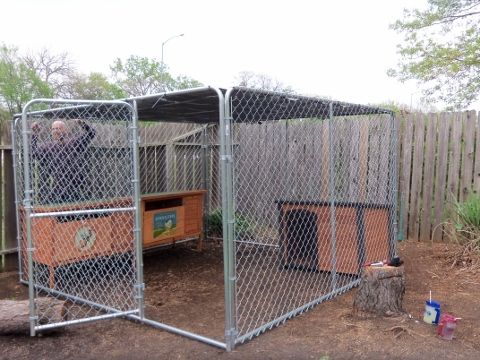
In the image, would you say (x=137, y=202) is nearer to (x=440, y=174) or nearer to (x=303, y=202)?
(x=303, y=202)

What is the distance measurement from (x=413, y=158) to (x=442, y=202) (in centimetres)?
78

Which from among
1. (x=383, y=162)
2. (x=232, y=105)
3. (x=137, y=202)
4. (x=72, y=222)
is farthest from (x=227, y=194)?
(x=383, y=162)

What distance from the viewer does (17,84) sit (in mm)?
24688

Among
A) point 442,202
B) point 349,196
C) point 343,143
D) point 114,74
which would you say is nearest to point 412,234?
point 442,202

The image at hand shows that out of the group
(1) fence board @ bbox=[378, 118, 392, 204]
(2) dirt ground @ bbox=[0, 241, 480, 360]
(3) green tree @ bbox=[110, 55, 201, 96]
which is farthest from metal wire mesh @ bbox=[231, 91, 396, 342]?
(3) green tree @ bbox=[110, 55, 201, 96]

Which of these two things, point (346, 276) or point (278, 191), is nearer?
point (346, 276)

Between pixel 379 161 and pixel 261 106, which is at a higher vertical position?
pixel 261 106

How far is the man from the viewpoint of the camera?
15.7ft

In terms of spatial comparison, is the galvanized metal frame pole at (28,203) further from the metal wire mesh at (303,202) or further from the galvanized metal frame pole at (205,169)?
the galvanized metal frame pole at (205,169)

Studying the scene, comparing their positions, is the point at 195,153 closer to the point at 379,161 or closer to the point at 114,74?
the point at 379,161

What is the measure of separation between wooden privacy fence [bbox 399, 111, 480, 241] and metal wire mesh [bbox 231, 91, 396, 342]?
0.35 m

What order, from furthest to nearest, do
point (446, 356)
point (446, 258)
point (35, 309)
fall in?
point (446, 258) → point (35, 309) → point (446, 356)

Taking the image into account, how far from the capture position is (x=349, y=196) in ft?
22.8

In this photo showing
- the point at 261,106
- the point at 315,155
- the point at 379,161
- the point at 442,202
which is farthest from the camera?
the point at 315,155
